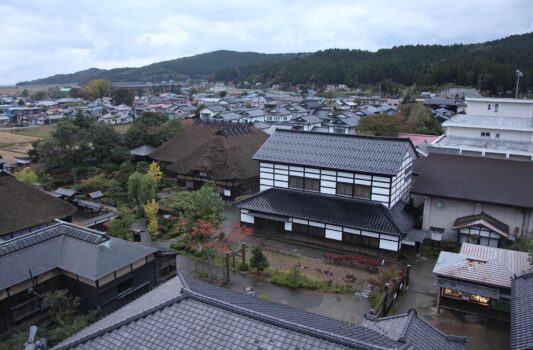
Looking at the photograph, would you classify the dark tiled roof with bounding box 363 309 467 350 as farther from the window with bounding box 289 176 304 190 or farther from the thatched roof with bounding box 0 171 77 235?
the thatched roof with bounding box 0 171 77 235

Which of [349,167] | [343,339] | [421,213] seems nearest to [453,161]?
[421,213]

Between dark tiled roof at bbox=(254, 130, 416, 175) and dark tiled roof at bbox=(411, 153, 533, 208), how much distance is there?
2.12m

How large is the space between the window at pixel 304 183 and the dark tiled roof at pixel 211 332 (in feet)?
47.8

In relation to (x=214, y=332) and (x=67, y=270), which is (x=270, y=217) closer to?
(x=67, y=270)

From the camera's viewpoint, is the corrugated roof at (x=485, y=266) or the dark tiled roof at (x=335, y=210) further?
the dark tiled roof at (x=335, y=210)

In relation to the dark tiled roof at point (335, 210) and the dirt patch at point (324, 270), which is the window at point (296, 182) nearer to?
the dark tiled roof at point (335, 210)

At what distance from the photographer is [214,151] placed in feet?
99.5

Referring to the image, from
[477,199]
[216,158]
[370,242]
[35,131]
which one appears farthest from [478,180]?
[35,131]

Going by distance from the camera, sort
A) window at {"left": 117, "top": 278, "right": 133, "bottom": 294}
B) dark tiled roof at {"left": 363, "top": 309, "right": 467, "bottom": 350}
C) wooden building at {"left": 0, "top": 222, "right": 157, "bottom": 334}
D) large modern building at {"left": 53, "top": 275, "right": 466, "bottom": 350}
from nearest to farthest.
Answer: large modern building at {"left": 53, "top": 275, "right": 466, "bottom": 350} < dark tiled roof at {"left": 363, "top": 309, "right": 467, "bottom": 350} < wooden building at {"left": 0, "top": 222, "right": 157, "bottom": 334} < window at {"left": 117, "top": 278, "right": 133, "bottom": 294}

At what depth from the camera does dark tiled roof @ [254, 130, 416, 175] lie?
20391 mm

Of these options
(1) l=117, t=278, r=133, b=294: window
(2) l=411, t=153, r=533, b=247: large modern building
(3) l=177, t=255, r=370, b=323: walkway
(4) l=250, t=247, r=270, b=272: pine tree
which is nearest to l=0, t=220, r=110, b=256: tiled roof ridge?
(1) l=117, t=278, r=133, b=294: window

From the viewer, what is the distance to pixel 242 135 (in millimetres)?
35781

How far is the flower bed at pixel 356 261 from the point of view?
1874 centimetres

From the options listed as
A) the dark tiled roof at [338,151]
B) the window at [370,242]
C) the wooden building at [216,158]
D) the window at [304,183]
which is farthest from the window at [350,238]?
the wooden building at [216,158]
